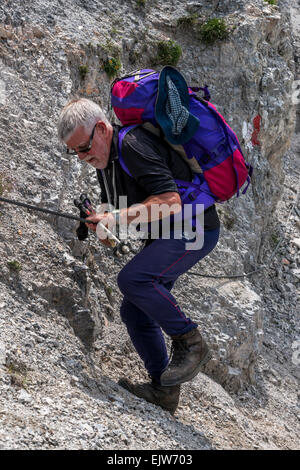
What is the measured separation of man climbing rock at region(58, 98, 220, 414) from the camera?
4914 millimetres

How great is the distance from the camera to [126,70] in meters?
9.98

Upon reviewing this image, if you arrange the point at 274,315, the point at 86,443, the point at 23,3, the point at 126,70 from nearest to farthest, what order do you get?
the point at 86,443
the point at 23,3
the point at 126,70
the point at 274,315

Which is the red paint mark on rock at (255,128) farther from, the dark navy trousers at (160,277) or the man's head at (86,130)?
the man's head at (86,130)

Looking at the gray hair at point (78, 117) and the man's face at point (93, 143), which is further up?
the gray hair at point (78, 117)

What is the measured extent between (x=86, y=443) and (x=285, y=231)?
31.3ft

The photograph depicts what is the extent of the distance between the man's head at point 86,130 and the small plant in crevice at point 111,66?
14.7 ft

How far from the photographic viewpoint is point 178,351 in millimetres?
5695

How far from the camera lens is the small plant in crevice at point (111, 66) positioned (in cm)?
936

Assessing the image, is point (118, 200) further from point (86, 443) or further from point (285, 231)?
point (285, 231)

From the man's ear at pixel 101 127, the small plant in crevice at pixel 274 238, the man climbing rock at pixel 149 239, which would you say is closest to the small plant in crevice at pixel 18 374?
the man climbing rock at pixel 149 239

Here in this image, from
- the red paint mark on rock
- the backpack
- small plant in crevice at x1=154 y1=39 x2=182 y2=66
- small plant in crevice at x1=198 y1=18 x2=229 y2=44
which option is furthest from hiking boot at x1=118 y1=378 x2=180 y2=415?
small plant in crevice at x1=198 y1=18 x2=229 y2=44

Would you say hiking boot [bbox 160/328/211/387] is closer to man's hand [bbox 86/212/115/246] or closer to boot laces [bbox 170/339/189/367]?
boot laces [bbox 170/339/189/367]

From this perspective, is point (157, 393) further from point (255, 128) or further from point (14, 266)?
point (255, 128)
